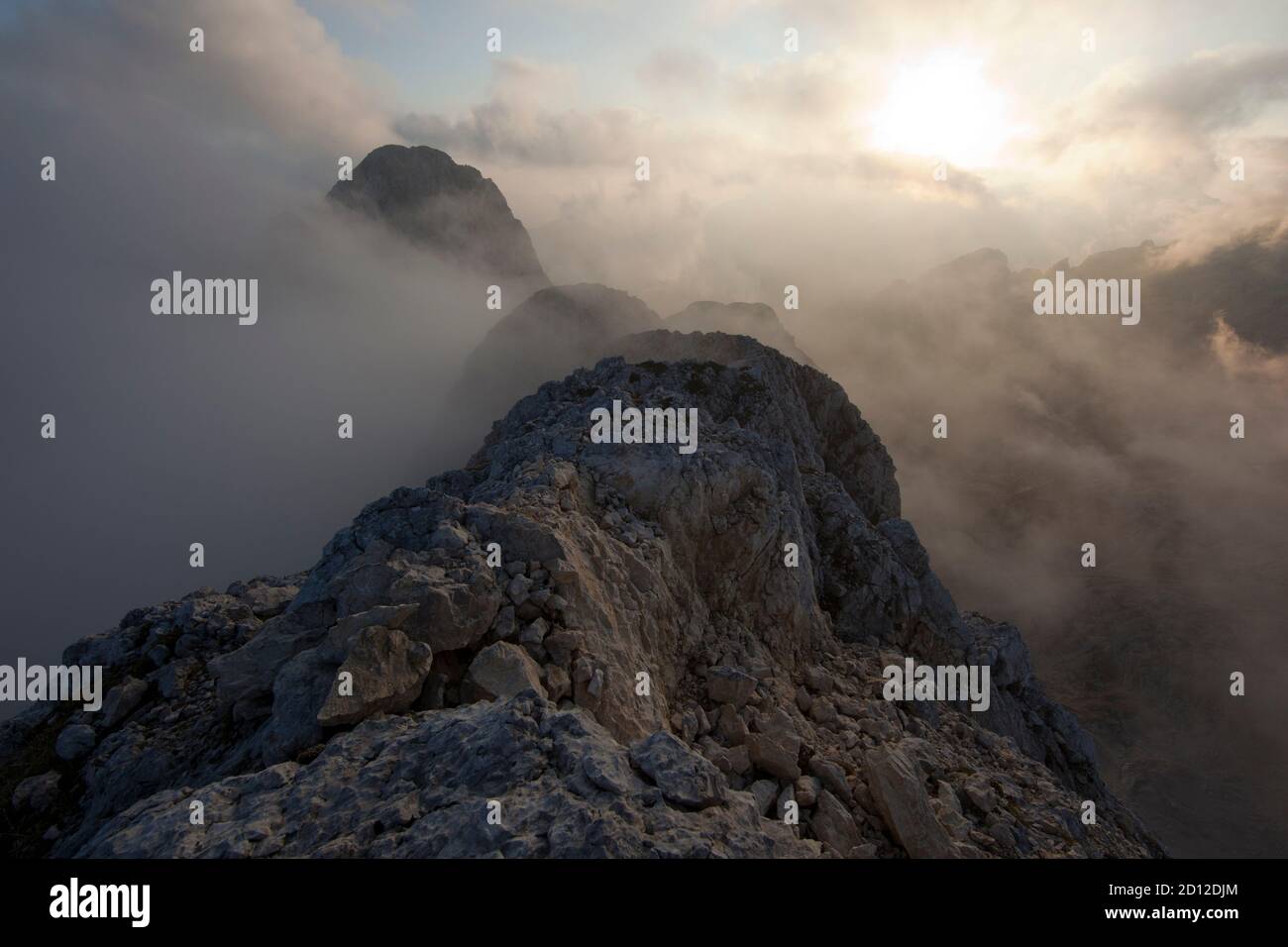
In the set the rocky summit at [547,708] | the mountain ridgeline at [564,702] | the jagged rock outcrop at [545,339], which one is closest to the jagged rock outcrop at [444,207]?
the jagged rock outcrop at [545,339]

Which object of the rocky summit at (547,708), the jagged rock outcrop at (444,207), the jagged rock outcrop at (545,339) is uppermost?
the jagged rock outcrop at (444,207)

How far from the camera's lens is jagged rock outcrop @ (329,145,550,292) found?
6870 inches

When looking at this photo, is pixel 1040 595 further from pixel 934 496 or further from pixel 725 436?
pixel 725 436

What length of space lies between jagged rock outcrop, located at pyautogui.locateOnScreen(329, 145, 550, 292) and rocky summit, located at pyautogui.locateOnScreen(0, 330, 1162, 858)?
586 feet

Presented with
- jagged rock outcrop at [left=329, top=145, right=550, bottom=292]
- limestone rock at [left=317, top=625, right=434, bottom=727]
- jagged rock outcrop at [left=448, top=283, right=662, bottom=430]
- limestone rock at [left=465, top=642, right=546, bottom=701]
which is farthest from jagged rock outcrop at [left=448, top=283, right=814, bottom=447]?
jagged rock outcrop at [left=329, top=145, right=550, bottom=292]

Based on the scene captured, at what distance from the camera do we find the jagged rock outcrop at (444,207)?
573ft

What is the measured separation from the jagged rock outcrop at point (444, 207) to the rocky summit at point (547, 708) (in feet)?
586

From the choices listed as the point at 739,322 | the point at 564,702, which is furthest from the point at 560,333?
the point at 564,702

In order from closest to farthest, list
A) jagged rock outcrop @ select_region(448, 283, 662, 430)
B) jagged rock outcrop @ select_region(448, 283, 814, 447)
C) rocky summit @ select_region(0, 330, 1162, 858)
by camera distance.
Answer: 1. rocky summit @ select_region(0, 330, 1162, 858)
2. jagged rock outcrop @ select_region(448, 283, 662, 430)
3. jagged rock outcrop @ select_region(448, 283, 814, 447)

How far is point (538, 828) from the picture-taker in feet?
24.7

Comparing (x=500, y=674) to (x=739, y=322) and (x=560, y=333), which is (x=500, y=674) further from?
(x=739, y=322)

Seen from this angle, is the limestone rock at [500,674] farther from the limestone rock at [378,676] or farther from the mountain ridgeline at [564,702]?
the limestone rock at [378,676]

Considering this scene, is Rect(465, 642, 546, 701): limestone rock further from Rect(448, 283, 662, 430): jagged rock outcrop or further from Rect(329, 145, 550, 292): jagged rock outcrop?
Rect(329, 145, 550, 292): jagged rock outcrop
